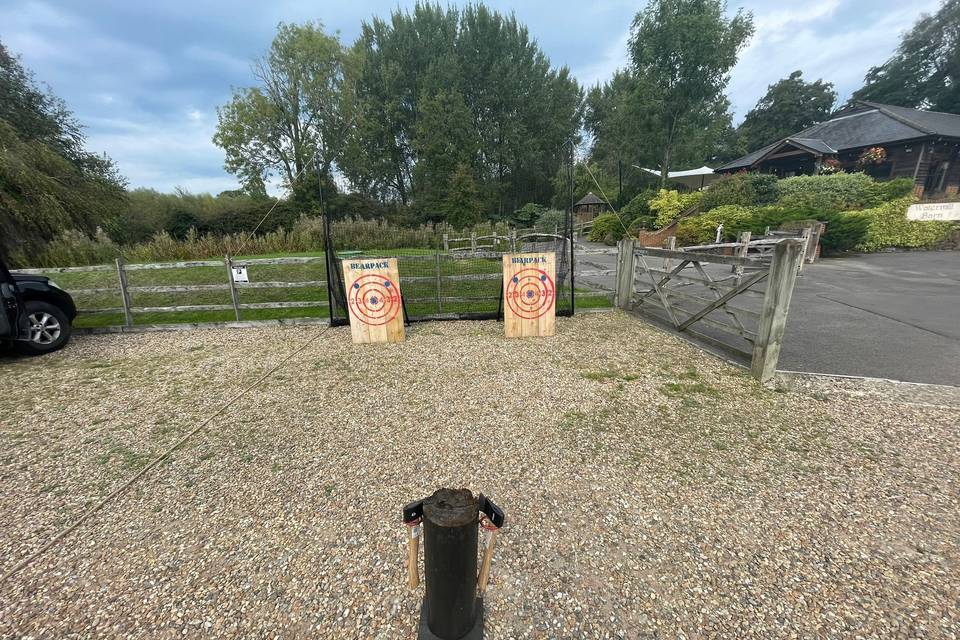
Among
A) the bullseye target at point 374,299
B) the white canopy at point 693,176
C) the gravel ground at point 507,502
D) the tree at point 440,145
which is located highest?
the tree at point 440,145

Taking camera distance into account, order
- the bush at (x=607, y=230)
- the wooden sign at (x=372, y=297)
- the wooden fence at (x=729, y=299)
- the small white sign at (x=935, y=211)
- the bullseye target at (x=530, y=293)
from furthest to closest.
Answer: the bush at (x=607, y=230)
the small white sign at (x=935, y=211)
the bullseye target at (x=530, y=293)
the wooden sign at (x=372, y=297)
the wooden fence at (x=729, y=299)

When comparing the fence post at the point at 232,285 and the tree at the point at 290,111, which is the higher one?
the tree at the point at 290,111

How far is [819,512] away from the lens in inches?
105

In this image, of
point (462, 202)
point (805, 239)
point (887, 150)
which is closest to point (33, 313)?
point (805, 239)

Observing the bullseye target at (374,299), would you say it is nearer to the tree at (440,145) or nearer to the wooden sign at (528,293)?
the wooden sign at (528,293)

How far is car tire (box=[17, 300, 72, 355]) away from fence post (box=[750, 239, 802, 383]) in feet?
36.1

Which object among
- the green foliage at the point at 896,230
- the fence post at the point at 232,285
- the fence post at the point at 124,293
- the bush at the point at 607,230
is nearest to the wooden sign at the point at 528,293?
the fence post at the point at 232,285

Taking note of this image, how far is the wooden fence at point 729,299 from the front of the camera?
4.51 m

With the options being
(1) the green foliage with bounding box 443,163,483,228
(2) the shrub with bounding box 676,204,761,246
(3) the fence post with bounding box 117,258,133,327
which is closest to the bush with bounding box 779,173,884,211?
(2) the shrub with bounding box 676,204,761,246

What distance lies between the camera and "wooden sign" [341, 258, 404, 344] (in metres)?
6.57

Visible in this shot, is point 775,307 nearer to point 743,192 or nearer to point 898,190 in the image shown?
point 743,192

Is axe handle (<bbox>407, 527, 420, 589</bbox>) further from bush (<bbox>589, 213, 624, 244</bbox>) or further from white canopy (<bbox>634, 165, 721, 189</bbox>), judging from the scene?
white canopy (<bbox>634, 165, 721, 189</bbox>)

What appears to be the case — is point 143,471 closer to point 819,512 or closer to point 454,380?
point 454,380

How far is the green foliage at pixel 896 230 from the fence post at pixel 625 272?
15.4 metres
